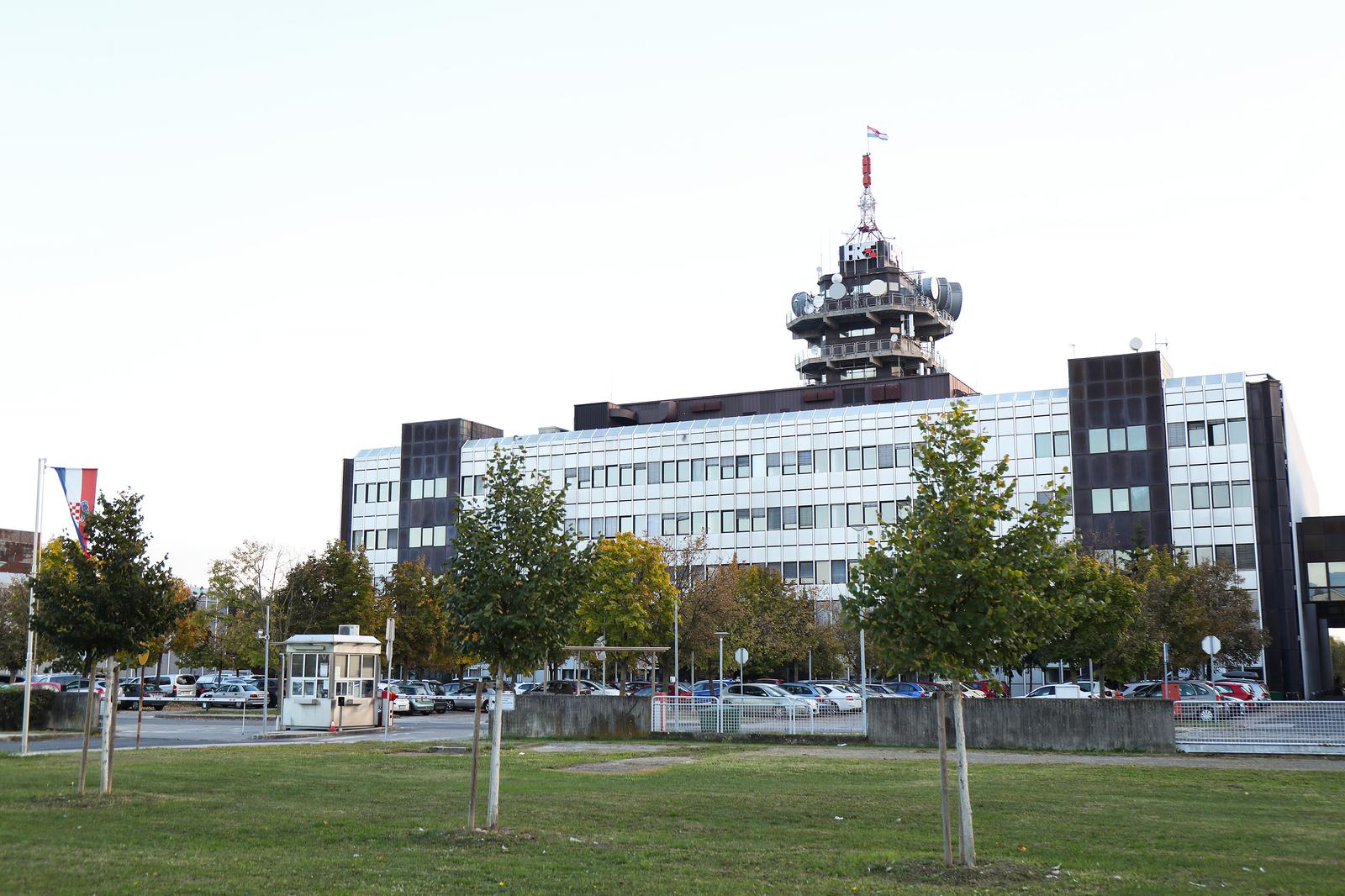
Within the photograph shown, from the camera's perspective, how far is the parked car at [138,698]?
59.3m

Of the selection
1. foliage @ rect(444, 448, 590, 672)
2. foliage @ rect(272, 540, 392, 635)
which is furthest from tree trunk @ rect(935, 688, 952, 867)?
foliage @ rect(272, 540, 392, 635)

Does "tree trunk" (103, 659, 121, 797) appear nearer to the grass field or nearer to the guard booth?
the grass field

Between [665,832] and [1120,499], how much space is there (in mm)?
68703

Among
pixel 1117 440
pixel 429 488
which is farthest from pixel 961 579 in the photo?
pixel 429 488

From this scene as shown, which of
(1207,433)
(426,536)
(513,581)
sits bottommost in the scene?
(513,581)

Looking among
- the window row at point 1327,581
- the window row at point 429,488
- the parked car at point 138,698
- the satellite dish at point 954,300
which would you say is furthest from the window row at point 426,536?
the window row at point 1327,581

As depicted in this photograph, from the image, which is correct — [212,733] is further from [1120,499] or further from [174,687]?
[1120,499]

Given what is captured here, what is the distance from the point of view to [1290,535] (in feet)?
242

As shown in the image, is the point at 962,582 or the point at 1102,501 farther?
the point at 1102,501

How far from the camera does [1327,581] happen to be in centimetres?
7375

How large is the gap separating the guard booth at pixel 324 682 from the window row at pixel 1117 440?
175 feet

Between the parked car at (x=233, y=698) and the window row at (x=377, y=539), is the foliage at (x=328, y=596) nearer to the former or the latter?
the parked car at (x=233, y=698)

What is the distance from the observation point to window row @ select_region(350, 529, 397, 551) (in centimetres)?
10225

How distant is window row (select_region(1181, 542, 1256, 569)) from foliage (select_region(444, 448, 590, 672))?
214ft
